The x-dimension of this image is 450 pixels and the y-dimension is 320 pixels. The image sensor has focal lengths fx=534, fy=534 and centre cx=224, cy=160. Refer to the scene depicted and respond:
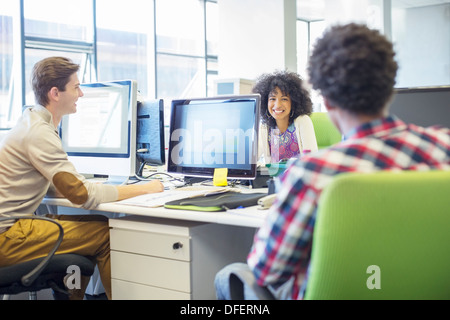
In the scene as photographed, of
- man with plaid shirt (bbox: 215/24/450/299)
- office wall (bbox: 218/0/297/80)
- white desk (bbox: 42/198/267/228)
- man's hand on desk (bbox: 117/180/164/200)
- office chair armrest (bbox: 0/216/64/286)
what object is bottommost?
office chair armrest (bbox: 0/216/64/286)

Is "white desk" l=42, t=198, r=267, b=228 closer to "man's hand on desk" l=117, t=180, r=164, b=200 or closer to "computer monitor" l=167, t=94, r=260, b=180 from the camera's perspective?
"man's hand on desk" l=117, t=180, r=164, b=200

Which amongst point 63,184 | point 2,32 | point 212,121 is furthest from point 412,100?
point 2,32

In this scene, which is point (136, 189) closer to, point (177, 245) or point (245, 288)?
point (177, 245)

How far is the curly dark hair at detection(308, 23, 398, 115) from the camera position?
1131 millimetres

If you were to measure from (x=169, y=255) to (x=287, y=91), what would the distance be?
1952mm

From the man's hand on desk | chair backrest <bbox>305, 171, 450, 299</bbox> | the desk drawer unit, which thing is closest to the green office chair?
chair backrest <bbox>305, 171, 450, 299</bbox>

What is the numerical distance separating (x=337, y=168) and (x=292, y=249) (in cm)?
21

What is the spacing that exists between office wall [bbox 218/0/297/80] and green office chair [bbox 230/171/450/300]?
5.78 metres

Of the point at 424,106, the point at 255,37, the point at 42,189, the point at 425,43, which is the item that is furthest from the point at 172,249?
the point at 425,43

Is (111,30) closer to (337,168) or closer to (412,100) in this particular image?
(412,100)

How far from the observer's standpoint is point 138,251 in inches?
76.9

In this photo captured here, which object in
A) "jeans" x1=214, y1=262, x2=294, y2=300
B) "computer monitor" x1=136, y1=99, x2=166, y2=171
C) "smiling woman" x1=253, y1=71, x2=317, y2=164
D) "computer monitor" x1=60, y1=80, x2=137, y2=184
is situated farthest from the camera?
"smiling woman" x1=253, y1=71, x2=317, y2=164

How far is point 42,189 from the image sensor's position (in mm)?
2158

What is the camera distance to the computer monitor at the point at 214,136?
7.68 feet
